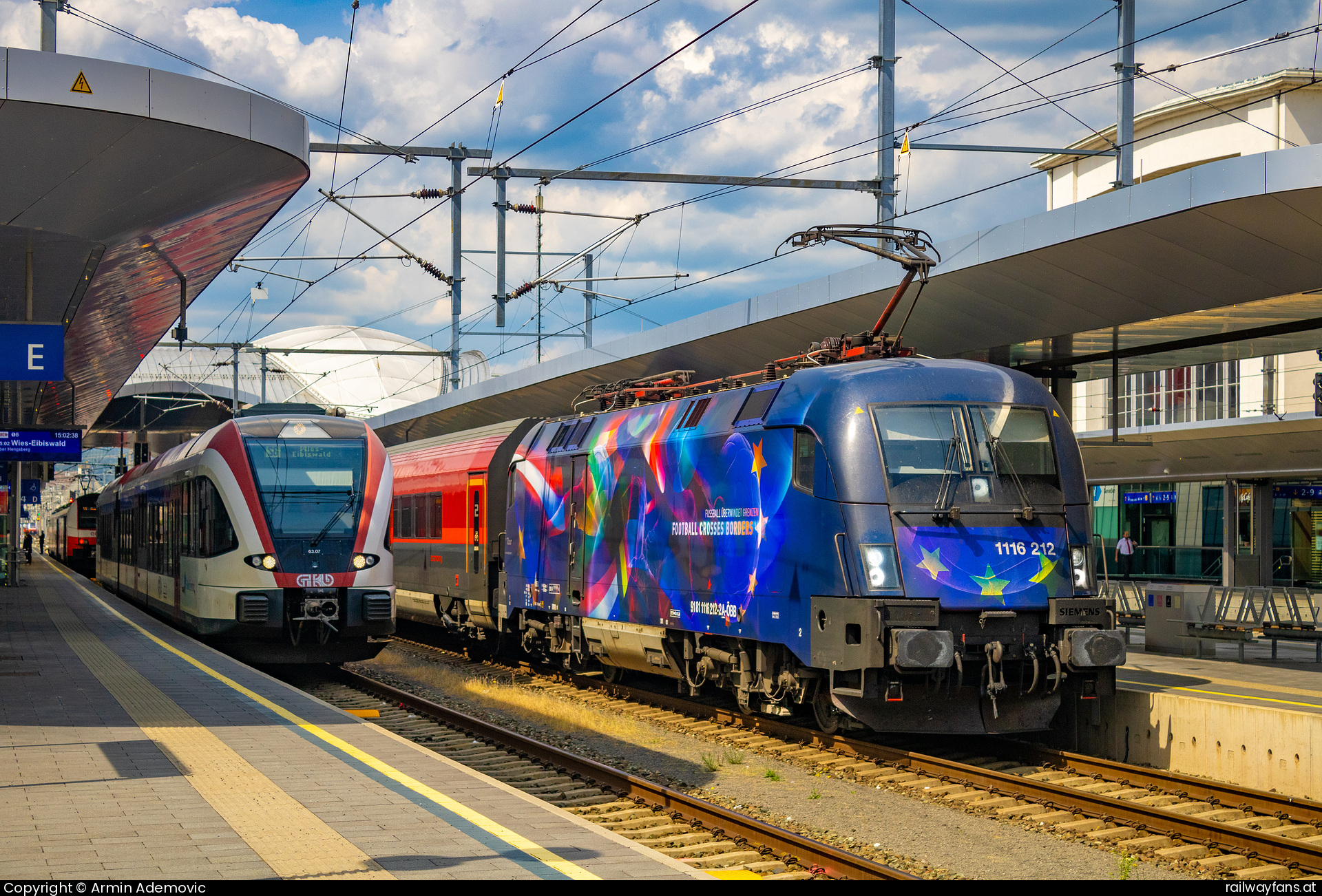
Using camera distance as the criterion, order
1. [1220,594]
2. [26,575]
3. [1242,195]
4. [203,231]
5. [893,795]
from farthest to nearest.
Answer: [26,575], [1220,594], [203,231], [1242,195], [893,795]

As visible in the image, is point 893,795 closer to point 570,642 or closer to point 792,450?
point 792,450

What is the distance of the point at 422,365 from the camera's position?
281 feet

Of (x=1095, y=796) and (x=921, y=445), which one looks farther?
(x=921, y=445)

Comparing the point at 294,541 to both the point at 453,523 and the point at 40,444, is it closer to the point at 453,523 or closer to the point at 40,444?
the point at 453,523

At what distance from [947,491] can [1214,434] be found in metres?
20.4

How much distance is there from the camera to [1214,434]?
28.7m

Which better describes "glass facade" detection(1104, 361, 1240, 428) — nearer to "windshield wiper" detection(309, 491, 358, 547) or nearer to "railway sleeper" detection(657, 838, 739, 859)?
"windshield wiper" detection(309, 491, 358, 547)

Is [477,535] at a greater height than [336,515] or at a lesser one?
lesser

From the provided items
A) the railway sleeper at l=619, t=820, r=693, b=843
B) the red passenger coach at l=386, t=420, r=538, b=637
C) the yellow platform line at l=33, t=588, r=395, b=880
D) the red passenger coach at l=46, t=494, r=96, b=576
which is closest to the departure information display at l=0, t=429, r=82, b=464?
the red passenger coach at l=386, t=420, r=538, b=637

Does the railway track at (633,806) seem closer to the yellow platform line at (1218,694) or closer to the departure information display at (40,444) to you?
the yellow platform line at (1218,694)

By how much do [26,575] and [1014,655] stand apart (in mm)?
44939

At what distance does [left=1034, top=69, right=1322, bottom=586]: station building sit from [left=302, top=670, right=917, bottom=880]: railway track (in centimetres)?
1774

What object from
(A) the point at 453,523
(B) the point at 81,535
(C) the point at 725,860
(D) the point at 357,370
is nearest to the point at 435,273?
(A) the point at 453,523

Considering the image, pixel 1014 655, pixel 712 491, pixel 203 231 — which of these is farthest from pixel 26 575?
pixel 1014 655
